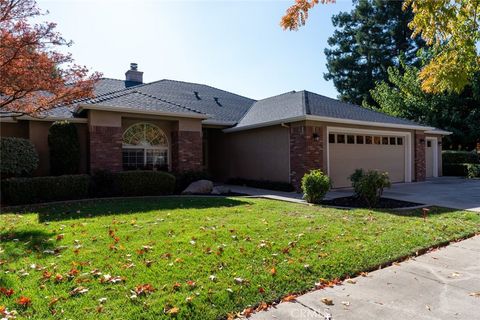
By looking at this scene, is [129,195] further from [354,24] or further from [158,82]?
[354,24]

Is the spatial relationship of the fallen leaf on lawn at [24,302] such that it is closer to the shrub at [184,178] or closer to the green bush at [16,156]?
the green bush at [16,156]

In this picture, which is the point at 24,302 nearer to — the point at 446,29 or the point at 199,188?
the point at 446,29

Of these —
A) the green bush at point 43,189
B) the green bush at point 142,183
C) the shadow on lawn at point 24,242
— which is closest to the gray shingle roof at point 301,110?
the green bush at point 142,183

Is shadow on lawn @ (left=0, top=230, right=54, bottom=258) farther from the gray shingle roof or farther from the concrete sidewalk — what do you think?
the gray shingle roof

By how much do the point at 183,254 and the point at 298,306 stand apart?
1.96 m

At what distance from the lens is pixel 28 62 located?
894cm

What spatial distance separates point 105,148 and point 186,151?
3229mm

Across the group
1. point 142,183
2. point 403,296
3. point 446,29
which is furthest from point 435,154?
point 403,296

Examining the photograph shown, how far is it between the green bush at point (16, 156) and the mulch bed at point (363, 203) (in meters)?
9.71

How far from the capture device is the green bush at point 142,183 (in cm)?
1175

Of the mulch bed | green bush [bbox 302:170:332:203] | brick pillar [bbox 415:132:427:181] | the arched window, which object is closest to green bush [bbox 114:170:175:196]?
the arched window

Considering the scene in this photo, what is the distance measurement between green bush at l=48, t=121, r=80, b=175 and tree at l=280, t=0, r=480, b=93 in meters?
10.0

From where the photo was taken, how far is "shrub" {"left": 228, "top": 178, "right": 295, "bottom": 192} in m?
14.0

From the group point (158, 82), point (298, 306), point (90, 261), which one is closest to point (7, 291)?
point (90, 261)
